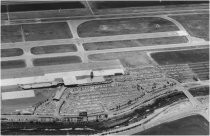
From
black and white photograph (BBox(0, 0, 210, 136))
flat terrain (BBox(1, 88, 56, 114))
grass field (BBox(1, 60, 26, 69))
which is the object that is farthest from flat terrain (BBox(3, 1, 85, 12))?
flat terrain (BBox(1, 88, 56, 114))

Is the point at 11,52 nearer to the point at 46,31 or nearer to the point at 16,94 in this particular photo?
the point at 46,31

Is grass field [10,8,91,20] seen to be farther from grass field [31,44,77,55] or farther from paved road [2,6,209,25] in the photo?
grass field [31,44,77,55]

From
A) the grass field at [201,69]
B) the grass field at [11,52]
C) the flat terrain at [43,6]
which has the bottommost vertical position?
the grass field at [201,69]

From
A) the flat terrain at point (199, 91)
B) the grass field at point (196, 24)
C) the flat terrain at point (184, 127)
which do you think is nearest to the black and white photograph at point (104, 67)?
the flat terrain at point (199, 91)

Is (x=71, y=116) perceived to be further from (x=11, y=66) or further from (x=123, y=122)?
(x=11, y=66)

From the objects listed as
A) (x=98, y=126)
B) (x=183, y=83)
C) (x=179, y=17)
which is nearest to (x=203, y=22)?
(x=179, y=17)

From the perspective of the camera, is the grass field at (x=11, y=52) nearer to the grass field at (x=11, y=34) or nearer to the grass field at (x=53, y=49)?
the grass field at (x=53, y=49)
